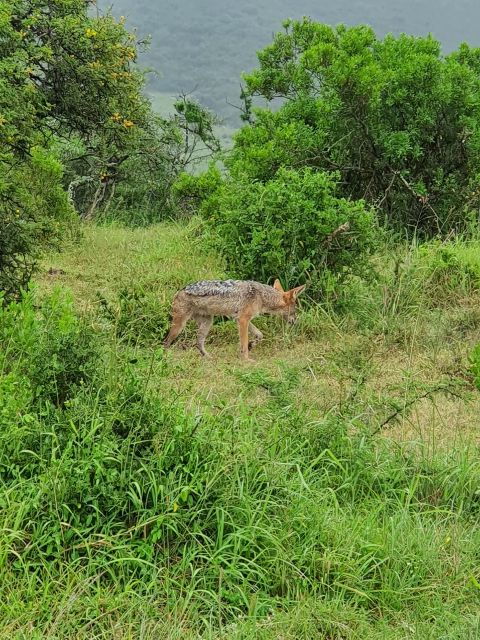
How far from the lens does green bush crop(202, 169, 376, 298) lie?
28.3ft

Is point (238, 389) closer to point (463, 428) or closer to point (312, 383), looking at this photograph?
point (312, 383)

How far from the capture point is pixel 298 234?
870 cm

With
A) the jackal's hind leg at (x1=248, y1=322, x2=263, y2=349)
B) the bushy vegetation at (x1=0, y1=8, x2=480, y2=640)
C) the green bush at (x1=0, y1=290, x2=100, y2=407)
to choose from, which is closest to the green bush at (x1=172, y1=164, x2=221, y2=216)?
the bushy vegetation at (x1=0, y1=8, x2=480, y2=640)

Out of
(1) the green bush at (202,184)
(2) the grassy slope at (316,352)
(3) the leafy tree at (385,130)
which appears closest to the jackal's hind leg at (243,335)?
(2) the grassy slope at (316,352)

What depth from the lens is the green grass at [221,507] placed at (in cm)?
366

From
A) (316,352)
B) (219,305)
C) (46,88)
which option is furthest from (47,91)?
(316,352)

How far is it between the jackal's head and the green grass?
77.8 inches

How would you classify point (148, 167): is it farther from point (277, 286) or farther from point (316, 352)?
point (316, 352)

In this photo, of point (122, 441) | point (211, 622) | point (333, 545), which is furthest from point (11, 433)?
point (333, 545)

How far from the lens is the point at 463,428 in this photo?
231 inches

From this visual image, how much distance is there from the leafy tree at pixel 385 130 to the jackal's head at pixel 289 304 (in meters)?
3.39

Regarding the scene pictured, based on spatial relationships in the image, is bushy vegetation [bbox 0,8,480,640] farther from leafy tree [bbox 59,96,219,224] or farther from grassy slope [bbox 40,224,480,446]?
leafy tree [bbox 59,96,219,224]

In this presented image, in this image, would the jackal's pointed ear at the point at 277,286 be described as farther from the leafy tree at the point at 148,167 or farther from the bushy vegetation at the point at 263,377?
the leafy tree at the point at 148,167

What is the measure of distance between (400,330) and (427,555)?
416 cm
